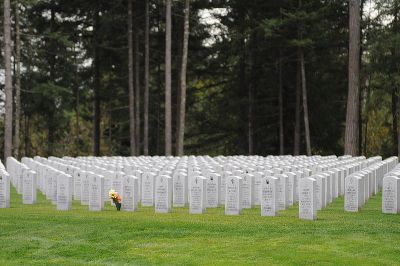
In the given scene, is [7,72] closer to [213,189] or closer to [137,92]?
[137,92]

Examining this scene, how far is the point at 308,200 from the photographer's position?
43.4ft

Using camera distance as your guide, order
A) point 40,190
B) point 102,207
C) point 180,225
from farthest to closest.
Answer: point 40,190, point 102,207, point 180,225

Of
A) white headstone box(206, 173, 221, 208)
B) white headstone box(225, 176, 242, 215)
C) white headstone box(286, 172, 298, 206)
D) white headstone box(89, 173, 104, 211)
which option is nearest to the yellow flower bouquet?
white headstone box(89, 173, 104, 211)

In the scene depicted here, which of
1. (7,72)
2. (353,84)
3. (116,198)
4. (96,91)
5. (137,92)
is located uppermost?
(96,91)

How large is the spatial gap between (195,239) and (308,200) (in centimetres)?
287

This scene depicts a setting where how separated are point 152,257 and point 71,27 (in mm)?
36716

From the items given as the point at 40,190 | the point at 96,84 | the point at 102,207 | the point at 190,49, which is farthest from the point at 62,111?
the point at 102,207

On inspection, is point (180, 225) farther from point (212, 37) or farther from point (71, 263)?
point (212, 37)

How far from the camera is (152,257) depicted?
10086 millimetres

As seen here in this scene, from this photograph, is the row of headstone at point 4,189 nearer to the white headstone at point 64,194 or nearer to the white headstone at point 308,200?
the white headstone at point 64,194

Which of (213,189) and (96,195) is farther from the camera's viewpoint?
(213,189)

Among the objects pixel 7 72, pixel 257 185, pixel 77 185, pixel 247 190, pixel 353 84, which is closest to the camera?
pixel 247 190

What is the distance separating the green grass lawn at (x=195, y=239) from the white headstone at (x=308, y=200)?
20 centimetres

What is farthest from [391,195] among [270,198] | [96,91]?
[96,91]
